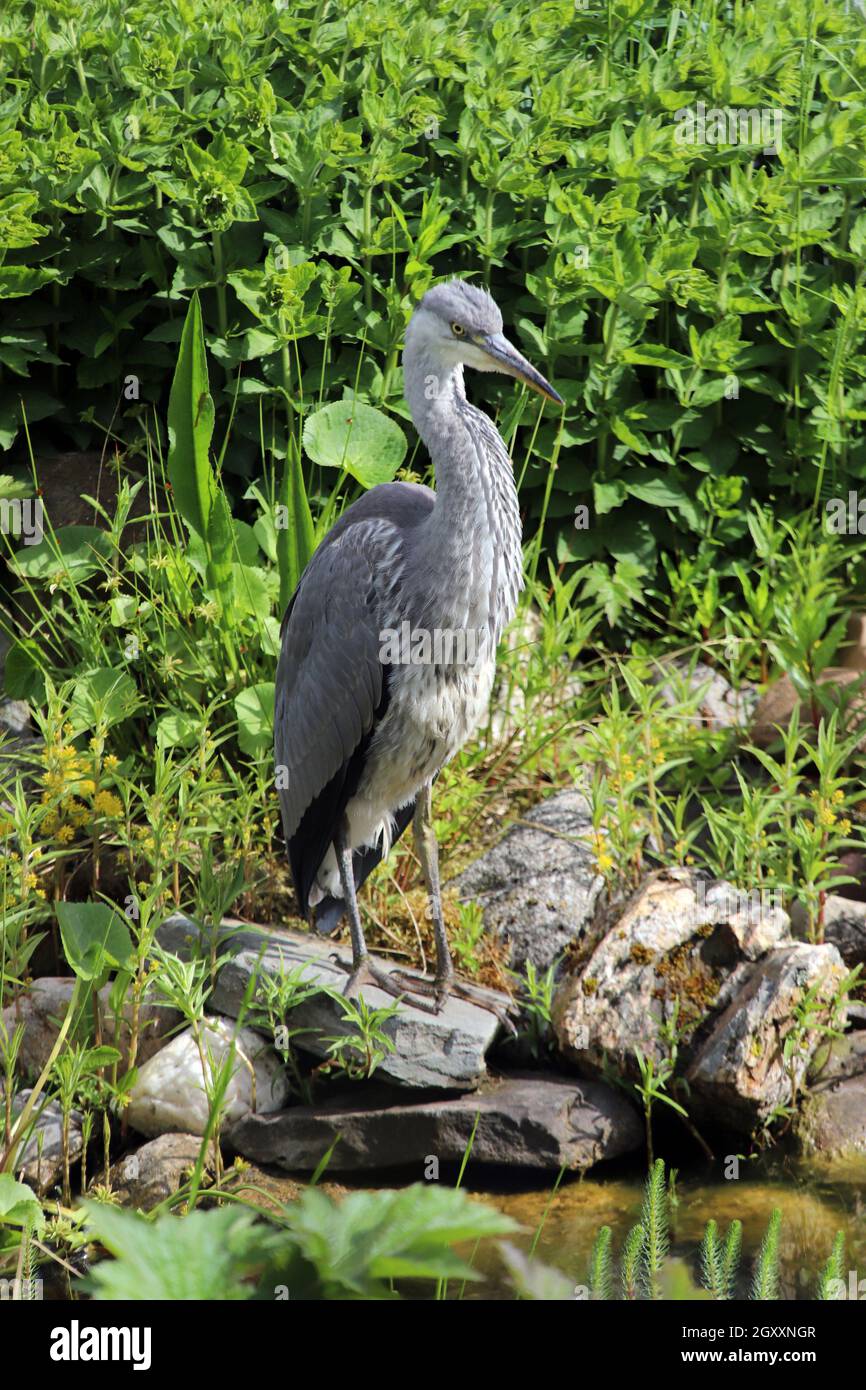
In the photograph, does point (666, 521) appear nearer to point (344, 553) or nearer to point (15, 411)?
point (344, 553)

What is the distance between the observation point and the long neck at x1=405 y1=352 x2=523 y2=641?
3488mm

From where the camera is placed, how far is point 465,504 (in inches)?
137

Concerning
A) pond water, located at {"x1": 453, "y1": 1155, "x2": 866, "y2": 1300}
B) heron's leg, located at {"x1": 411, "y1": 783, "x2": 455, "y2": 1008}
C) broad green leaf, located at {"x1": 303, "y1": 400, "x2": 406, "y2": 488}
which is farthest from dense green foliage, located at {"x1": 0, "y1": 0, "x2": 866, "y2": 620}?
pond water, located at {"x1": 453, "y1": 1155, "x2": 866, "y2": 1300}

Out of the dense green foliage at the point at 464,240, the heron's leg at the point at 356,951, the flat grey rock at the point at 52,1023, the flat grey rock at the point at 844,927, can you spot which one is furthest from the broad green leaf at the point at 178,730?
the flat grey rock at the point at 844,927

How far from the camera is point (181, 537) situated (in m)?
4.72

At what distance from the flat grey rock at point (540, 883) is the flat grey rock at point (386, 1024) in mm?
251

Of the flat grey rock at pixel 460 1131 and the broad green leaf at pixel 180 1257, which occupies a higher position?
the broad green leaf at pixel 180 1257

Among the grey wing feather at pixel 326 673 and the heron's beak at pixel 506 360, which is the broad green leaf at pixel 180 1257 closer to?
the grey wing feather at pixel 326 673

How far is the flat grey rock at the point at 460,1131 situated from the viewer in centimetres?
337

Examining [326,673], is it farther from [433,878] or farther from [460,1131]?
[460,1131]

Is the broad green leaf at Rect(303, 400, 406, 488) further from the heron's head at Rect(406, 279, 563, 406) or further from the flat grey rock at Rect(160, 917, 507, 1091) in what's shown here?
the flat grey rock at Rect(160, 917, 507, 1091)

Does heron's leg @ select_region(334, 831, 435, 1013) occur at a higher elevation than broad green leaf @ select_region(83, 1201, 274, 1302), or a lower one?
lower

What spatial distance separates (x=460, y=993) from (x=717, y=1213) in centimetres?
90

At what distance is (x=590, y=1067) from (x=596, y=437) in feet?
7.92
